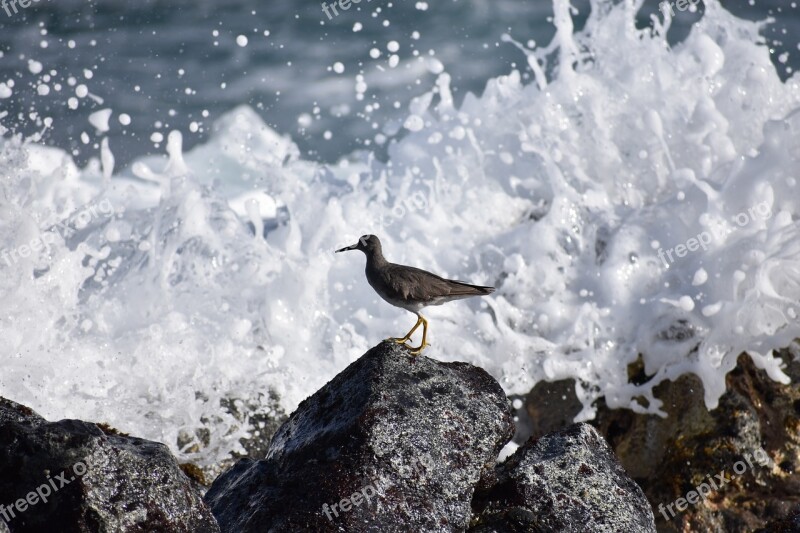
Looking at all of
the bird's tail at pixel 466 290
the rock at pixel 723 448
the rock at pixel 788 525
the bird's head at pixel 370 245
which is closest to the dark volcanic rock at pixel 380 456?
the bird's tail at pixel 466 290

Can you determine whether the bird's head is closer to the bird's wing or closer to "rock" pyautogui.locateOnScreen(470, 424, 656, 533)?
the bird's wing

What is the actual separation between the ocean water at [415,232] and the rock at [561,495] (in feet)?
7.99

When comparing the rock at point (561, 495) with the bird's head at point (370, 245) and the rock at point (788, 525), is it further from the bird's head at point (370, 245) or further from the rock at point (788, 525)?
the bird's head at point (370, 245)

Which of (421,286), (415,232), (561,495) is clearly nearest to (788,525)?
(561,495)

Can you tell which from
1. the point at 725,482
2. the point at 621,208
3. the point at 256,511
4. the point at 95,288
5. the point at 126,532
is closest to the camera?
the point at 126,532

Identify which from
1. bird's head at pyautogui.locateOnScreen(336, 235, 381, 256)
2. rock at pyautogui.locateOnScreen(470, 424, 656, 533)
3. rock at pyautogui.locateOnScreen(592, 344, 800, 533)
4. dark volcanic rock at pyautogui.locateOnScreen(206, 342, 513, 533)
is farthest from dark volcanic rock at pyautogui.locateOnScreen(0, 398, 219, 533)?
rock at pyautogui.locateOnScreen(592, 344, 800, 533)

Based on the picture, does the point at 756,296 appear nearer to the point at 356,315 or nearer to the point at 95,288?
the point at 356,315

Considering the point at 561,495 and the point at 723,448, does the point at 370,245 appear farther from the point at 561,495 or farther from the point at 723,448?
the point at 723,448

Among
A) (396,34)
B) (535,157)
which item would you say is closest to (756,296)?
(535,157)

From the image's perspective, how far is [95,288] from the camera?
22.9 ft

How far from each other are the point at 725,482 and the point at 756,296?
1.69 m

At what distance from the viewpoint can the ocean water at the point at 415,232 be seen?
6.31 m

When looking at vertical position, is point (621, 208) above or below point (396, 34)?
above

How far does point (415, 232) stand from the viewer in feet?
27.0
